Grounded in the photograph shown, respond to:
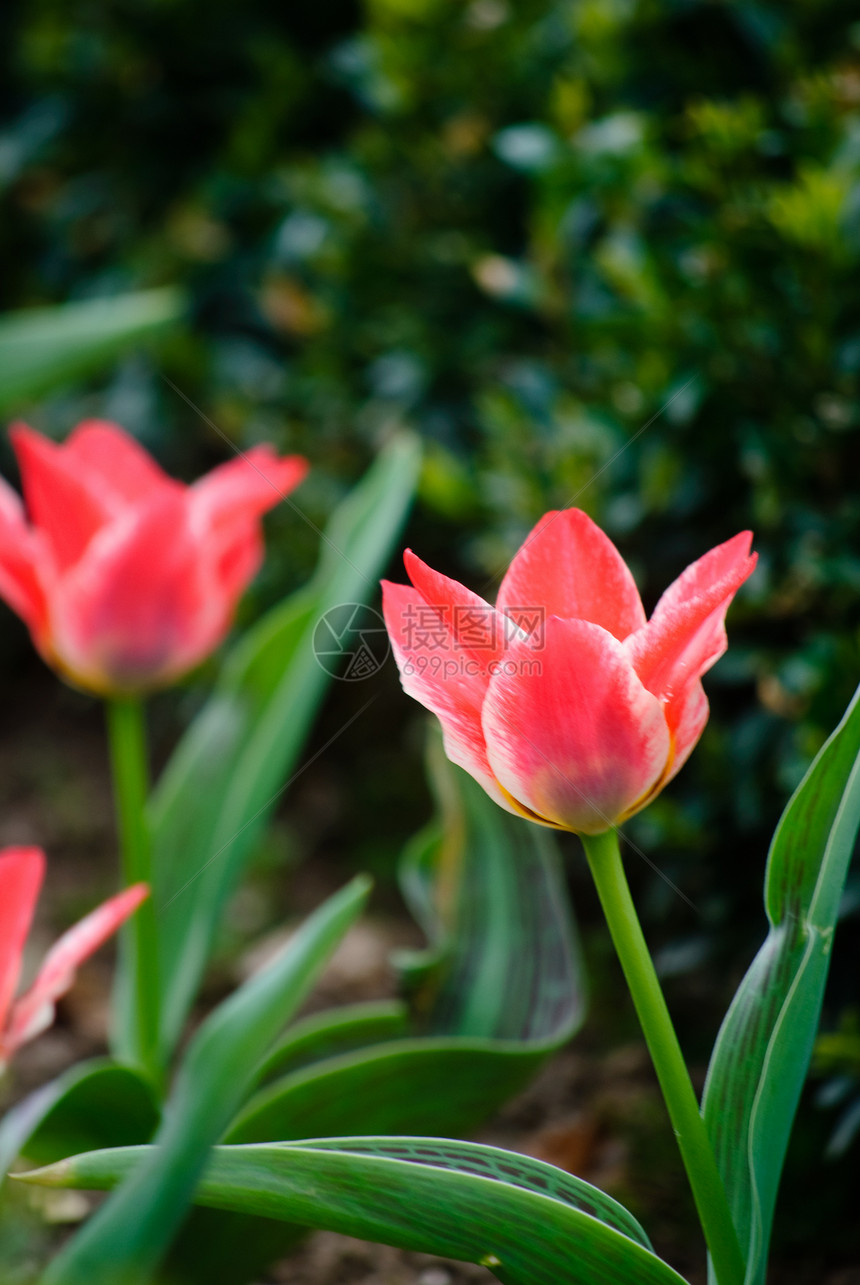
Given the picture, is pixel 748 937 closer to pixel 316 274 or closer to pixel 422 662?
pixel 422 662

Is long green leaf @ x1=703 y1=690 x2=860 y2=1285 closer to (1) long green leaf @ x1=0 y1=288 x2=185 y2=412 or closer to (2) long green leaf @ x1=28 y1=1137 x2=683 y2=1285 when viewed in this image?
(2) long green leaf @ x1=28 y1=1137 x2=683 y2=1285

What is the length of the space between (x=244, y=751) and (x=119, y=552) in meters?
0.25

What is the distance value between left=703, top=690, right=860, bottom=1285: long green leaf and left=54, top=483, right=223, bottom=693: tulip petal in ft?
1.38

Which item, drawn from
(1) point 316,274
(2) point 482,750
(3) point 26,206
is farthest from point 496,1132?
(3) point 26,206

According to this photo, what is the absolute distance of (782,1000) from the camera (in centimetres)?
45

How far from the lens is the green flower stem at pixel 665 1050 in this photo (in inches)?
16.0

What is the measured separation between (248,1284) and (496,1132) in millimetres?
360

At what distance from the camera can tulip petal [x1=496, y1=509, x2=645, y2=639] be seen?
43 centimetres

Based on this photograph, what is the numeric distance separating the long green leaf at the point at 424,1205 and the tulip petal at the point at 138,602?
0.34 metres

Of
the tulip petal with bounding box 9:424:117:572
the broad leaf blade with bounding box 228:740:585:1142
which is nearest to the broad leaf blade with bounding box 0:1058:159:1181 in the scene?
the broad leaf blade with bounding box 228:740:585:1142

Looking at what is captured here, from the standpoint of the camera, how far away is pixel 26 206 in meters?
2.02

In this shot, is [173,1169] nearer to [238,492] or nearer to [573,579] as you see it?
[573,579]

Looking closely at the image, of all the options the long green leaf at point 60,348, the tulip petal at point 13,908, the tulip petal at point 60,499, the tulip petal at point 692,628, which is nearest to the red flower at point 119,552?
the tulip petal at point 60,499

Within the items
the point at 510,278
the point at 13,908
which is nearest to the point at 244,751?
the point at 13,908
